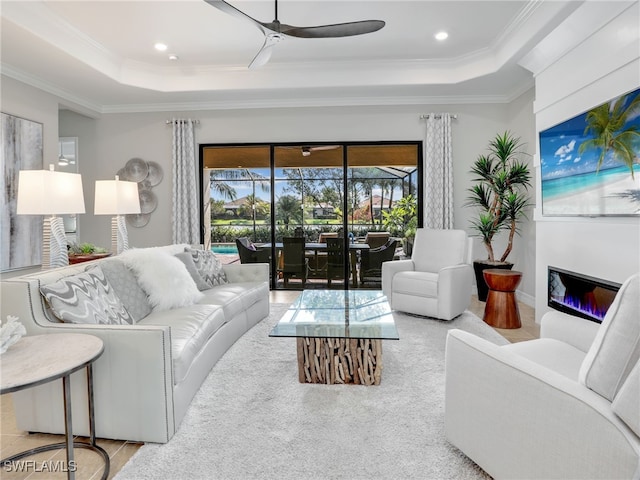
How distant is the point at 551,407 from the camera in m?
1.27

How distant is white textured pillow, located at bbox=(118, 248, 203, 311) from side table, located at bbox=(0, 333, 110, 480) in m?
0.94

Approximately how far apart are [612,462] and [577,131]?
287 centimetres

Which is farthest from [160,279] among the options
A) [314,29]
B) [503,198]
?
[503,198]

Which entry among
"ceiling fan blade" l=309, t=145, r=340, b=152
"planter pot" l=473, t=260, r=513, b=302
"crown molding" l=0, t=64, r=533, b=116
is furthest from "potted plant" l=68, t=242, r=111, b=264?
"planter pot" l=473, t=260, r=513, b=302

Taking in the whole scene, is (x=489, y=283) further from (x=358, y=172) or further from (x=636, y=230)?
(x=358, y=172)

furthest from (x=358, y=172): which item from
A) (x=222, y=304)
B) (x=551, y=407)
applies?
(x=551, y=407)

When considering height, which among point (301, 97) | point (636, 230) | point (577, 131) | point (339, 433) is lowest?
point (339, 433)

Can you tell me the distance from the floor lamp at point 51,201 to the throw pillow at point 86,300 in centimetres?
56

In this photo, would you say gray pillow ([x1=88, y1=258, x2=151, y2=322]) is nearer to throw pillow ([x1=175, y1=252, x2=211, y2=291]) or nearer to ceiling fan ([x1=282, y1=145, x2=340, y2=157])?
throw pillow ([x1=175, y1=252, x2=211, y2=291])

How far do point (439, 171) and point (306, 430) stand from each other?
4285 millimetres

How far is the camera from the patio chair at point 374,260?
566 centimetres

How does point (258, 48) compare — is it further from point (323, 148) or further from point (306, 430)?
point (306, 430)

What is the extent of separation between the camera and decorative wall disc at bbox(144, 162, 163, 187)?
577 cm

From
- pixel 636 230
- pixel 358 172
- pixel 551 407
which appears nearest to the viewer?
pixel 551 407
